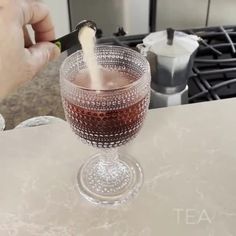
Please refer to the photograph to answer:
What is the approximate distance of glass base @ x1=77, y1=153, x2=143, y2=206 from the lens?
0.52 meters

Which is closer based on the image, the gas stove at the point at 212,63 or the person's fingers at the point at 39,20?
the person's fingers at the point at 39,20

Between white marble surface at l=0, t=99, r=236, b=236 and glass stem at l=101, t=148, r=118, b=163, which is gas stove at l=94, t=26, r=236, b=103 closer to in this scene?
white marble surface at l=0, t=99, r=236, b=236

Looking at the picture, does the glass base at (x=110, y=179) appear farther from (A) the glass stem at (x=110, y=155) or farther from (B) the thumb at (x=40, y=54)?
(B) the thumb at (x=40, y=54)

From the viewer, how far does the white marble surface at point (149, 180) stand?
1.58ft

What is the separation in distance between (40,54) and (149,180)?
212 mm

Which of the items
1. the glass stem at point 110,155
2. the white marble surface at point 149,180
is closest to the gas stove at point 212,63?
the white marble surface at point 149,180

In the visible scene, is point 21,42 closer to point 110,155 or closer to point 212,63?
point 110,155

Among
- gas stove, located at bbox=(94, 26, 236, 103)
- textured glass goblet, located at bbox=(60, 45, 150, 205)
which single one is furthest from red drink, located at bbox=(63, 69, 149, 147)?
gas stove, located at bbox=(94, 26, 236, 103)

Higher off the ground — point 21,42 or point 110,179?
point 21,42

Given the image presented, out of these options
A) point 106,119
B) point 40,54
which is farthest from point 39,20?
point 106,119

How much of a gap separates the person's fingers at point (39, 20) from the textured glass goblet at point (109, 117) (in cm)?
5

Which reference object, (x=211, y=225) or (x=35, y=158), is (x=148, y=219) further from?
(x=35, y=158)

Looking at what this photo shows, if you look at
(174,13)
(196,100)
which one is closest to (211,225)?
(196,100)

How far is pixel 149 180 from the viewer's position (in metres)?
A: 0.54
